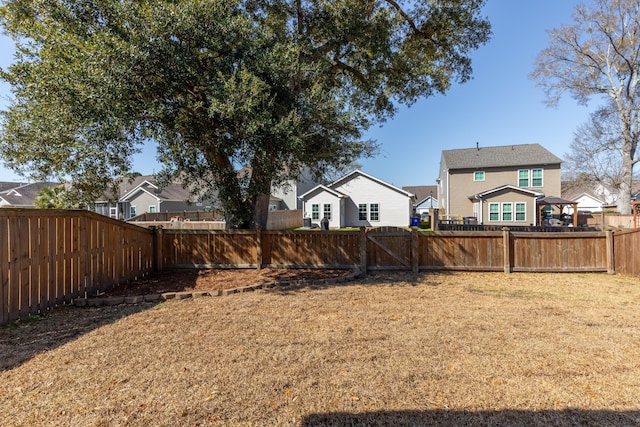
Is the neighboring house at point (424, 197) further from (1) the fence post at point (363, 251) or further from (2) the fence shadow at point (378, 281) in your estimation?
(1) the fence post at point (363, 251)

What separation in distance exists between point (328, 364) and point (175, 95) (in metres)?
6.16

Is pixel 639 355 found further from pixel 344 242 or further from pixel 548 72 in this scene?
pixel 548 72

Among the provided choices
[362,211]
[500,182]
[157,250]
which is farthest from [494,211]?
[157,250]

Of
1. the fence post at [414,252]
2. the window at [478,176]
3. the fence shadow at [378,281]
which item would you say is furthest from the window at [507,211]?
the fence post at [414,252]

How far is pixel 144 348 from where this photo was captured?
3834mm

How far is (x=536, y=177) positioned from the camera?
993 inches

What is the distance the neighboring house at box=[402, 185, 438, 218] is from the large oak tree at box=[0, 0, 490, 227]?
4094 cm

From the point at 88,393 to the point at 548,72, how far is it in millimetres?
31610

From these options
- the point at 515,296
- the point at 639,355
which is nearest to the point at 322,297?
the point at 515,296

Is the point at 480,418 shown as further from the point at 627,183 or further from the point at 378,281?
the point at 627,183

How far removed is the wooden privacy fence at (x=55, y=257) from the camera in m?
4.64

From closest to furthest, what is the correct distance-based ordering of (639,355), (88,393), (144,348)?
(88,393) < (639,355) < (144,348)

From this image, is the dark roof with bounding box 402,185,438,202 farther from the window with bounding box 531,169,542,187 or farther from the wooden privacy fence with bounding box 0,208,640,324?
the wooden privacy fence with bounding box 0,208,640,324

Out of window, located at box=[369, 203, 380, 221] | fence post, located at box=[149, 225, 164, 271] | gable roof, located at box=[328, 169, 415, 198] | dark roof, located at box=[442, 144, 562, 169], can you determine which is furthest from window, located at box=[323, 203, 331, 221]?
fence post, located at box=[149, 225, 164, 271]
